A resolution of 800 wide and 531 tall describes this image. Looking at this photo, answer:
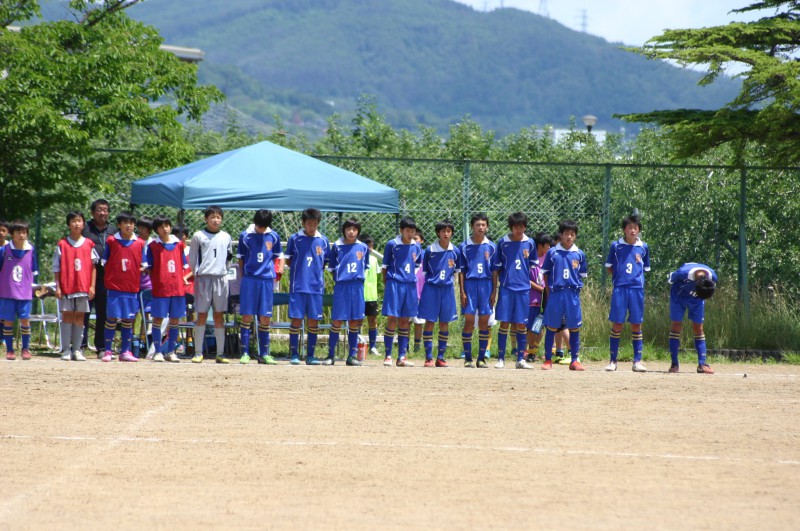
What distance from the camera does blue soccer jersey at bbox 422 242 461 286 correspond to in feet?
45.5

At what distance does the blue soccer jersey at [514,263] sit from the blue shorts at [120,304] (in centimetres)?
444

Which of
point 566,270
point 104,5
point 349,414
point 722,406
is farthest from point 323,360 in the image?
point 104,5

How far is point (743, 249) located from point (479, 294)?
4742mm

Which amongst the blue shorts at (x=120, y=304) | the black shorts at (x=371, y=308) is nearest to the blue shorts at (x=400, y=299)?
the black shorts at (x=371, y=308)

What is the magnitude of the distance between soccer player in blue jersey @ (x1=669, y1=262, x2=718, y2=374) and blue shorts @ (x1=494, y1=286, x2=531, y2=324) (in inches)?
70.6

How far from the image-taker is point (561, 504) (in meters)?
7.30

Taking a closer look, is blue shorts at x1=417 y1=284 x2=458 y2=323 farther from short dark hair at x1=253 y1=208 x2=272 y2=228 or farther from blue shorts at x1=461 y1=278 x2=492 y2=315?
short dark hair at x1=253 y1=208 x2=272 y2=228

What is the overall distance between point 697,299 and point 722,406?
2774mm

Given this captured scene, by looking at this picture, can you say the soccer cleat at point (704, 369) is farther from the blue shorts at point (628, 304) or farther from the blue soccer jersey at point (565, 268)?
the blue soccer jersey at point (565, 268)

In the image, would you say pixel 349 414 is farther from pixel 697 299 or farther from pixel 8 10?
pixel 8 10

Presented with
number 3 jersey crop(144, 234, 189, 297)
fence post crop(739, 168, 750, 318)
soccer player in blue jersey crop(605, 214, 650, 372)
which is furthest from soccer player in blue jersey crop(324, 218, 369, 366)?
fence post crop(739, 168, 750, 318)

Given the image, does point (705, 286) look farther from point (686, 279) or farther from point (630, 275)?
point (630, 275)

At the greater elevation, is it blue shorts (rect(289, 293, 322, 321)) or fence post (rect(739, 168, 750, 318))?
fence post (rect(739, 168, 750, 318))

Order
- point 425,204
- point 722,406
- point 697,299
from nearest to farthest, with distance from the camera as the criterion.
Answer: point 722,406
point 697,299
point 425,204
